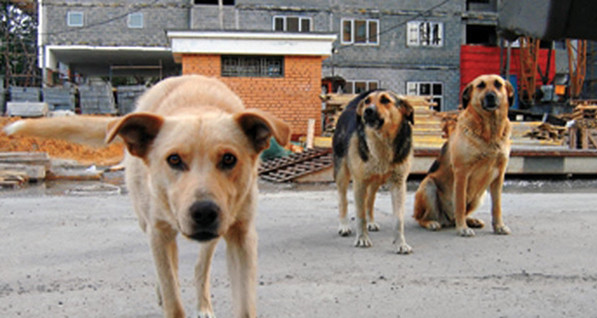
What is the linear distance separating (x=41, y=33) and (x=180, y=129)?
1197 inches

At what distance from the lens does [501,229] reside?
6316 mm

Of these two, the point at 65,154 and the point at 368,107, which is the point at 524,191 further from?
the point at 65,154

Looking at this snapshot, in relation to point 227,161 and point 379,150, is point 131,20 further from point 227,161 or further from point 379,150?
point 227,161

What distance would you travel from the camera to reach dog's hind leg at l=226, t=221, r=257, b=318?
10.3 feet

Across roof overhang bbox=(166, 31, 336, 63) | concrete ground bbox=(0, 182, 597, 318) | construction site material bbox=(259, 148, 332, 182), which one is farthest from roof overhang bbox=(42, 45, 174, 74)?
concrete ground bbox=(0, 182, 597, 318)

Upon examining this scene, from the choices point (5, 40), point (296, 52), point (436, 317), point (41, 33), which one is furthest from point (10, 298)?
point (5, 40)

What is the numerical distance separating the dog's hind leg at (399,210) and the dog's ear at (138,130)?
10.2 feet

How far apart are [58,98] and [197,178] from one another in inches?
995

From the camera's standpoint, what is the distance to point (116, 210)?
310 inches

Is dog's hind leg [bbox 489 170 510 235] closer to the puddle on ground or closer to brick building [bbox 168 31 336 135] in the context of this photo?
the puddle on ground

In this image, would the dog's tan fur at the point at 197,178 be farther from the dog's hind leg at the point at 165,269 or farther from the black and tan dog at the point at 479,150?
the black and tan dog at the point at 479,150

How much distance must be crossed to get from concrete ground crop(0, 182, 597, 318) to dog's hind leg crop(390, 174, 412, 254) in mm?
129

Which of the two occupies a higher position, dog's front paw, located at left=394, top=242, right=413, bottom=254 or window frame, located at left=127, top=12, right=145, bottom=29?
window frame, located at left=127, top=12, right=145, bottom=29

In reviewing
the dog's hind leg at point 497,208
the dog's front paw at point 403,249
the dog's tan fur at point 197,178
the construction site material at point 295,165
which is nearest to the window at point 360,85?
the construction site material at point 295,165
